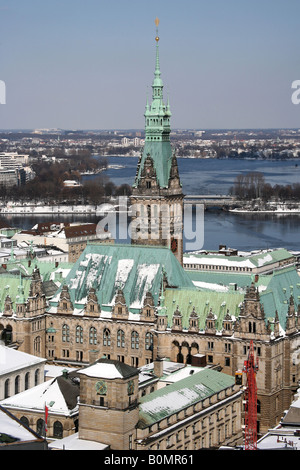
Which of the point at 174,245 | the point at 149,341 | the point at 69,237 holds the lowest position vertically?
the point at 69,237

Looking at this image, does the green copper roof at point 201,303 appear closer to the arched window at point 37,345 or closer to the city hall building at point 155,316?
the city hall building at point 155,316

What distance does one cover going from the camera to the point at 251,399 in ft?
192

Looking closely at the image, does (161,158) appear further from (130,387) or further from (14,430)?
(14,430)

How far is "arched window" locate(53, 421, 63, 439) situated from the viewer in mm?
53469

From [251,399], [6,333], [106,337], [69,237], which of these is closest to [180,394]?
[251,399]

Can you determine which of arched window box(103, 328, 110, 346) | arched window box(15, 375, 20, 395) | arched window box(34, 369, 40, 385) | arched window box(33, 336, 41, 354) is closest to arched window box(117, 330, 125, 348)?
arched window box(103, 328, 110, 346)

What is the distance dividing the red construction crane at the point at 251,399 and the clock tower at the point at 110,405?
927 centimetres

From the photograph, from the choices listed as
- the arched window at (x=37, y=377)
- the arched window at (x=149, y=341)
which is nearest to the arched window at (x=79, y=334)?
the arched window at (x=149, y=341)

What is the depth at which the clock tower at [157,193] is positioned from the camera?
7562cm

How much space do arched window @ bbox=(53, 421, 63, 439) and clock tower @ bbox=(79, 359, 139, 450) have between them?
499 centimetres

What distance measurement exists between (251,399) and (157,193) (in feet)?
69.1

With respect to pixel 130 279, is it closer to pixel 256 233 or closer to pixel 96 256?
pixel 96 256
